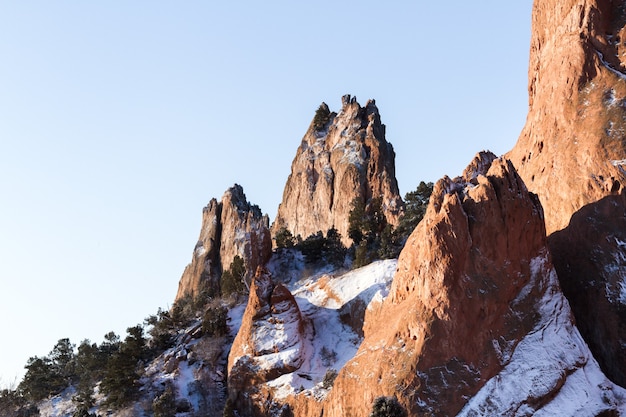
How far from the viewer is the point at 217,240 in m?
88.7

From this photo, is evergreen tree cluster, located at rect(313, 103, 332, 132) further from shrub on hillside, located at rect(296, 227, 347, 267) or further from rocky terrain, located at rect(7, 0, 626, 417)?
rocky terrain, located at rect(7, 0, 626, 417)

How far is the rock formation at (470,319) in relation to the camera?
31.0 m

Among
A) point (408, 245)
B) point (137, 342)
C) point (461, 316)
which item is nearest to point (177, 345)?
point (137, 342)

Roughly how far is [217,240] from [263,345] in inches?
1889

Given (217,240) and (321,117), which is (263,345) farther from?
(321,117)

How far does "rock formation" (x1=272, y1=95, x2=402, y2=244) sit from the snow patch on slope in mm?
36275

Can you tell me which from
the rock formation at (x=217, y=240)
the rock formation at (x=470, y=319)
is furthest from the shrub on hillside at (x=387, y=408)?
the rock formation at (x=217, y=240)

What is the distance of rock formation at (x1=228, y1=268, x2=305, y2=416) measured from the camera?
40406mm

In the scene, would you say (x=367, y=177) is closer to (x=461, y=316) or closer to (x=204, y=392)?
(x=204, y=392)

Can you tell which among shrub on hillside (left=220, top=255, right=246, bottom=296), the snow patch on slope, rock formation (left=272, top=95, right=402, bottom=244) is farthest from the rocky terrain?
rock formation (left=272, top=95, right=402, bottom=244)

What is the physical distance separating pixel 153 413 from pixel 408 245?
21160mm

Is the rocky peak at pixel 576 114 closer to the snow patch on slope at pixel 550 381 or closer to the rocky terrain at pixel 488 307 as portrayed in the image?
the rocky terrain at pixel 488 307

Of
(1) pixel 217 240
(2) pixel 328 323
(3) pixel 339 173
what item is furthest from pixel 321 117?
(2) pixel 328 323

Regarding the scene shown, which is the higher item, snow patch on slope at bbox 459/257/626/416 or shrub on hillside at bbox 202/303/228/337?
shrub on hillside at bbox 202/303/228/337
